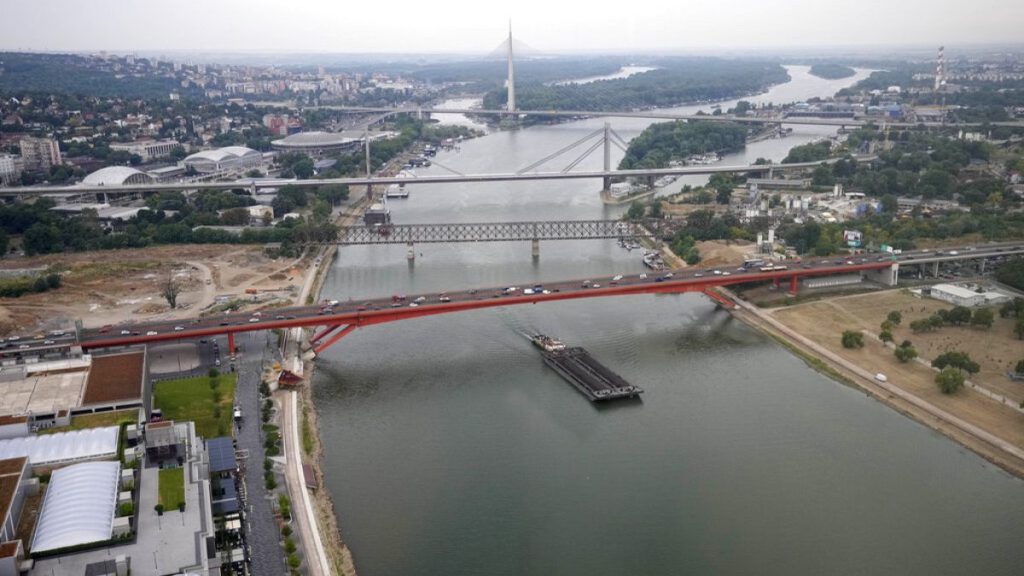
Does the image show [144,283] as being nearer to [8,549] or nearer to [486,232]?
[486,232]

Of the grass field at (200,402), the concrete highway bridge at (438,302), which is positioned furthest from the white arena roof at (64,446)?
the concrete highway bridge at (438,302)

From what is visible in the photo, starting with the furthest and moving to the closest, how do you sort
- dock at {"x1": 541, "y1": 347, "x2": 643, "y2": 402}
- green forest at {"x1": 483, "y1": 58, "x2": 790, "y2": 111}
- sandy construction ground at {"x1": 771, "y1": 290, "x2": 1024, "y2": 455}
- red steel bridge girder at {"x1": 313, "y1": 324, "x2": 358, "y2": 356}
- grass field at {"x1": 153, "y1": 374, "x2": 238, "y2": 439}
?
green forest at {"x1": 483, "y1": 58, "x2": 790, "y2": 111}
red steel bridge girder at {"x1": 313, "y1": 324, "x2": 358, "y2": 356}
dock at {"x1": 541, "y1": 347, "x2": 643, "y2": 402}
sandy construction ground at {"x1": 771, "y1": 290, "x2": 1024, "y2": 455}
grass field at {"x1": 153, "y1": 374, "x2": 238, "y2": 439}

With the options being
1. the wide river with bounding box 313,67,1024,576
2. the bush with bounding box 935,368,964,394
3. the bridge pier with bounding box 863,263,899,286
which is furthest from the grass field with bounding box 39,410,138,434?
the bridge pier with bounding box 863,263,899,286

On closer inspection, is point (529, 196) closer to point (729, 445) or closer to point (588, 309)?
point (588, 309)

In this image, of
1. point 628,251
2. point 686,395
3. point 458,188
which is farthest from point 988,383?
point 458,188

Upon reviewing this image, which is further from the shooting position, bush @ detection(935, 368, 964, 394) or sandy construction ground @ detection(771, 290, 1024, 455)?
bush @ detection(935, 368, 964, 394)

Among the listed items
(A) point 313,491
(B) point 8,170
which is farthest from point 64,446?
(B) point 8,170

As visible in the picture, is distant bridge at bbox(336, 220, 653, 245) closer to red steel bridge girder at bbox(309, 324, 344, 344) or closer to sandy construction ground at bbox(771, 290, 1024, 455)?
sandy construction ground at bbox(771, 290, 1024, 455)
